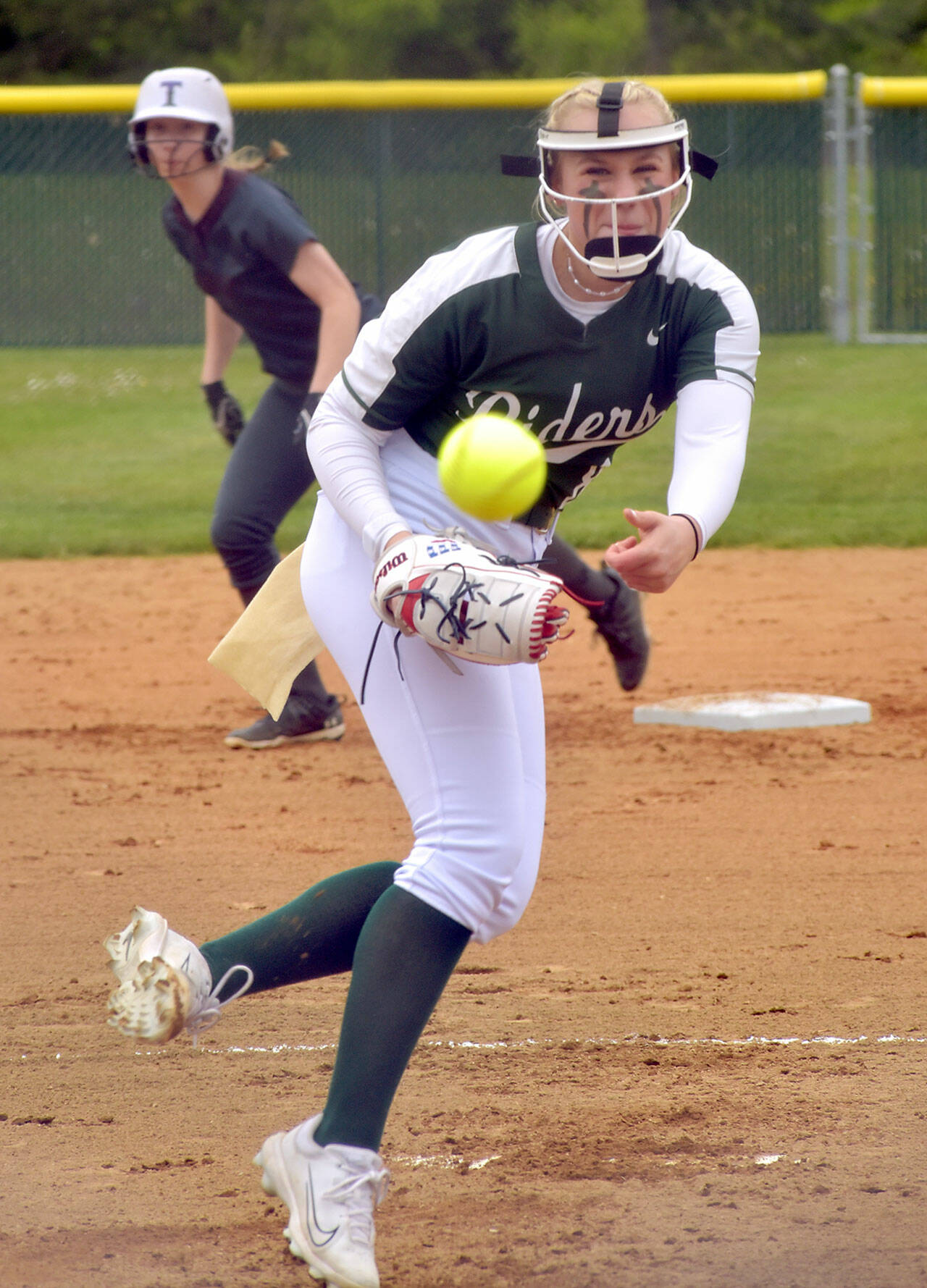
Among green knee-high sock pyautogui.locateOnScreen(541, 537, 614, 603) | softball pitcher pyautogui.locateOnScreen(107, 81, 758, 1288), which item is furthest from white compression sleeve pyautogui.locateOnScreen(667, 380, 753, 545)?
green knee-high sock pyautogui.locateOnScreen(541, 537, 614, 603)

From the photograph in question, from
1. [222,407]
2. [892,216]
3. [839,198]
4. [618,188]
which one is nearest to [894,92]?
[839,198]

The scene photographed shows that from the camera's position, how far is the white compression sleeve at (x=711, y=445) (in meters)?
2.34

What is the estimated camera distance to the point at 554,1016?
126 inches

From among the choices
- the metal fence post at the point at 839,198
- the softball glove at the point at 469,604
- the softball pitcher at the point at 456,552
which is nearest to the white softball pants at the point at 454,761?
the softball pitcher at the point at 456,552

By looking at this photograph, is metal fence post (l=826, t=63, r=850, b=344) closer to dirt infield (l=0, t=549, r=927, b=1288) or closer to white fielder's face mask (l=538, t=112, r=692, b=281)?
dirt infield (l=0, t=549, r=927, b=1288)

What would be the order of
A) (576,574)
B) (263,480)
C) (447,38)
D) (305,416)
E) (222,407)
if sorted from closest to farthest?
(305,416), (576,574), (263,480), (222,407), (447,38)

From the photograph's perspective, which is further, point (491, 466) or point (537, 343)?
point (537, 343)

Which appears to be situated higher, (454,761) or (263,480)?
(454,761)

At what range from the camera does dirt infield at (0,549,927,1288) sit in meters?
2.34

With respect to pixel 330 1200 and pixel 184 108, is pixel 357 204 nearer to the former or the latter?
pixel 184 108

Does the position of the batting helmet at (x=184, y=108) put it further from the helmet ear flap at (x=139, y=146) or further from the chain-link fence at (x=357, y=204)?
the chain-link fence at (x=357, y=204)

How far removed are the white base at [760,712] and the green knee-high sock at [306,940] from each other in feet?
10.3

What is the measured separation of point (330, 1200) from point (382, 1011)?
0.87ft

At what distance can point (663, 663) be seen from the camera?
642cm
